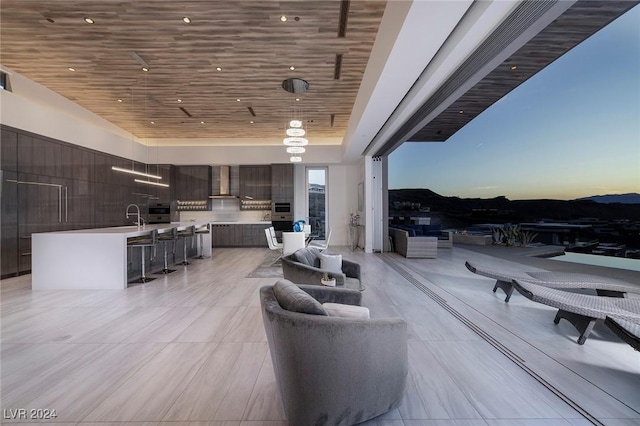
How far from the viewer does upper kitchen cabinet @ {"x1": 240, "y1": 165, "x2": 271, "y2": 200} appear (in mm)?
10406

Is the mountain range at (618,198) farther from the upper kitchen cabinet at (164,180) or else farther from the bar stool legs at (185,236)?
the upper kitchen cabinet at (164,180)

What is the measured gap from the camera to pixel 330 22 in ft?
13.0

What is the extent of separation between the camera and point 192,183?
10398mm

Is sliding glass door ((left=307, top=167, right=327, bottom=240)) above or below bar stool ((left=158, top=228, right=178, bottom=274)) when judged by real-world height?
above

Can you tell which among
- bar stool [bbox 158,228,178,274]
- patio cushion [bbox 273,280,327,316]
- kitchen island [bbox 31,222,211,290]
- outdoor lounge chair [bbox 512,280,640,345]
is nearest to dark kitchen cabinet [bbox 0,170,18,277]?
kitchen island [bbox 31,222,211,290]

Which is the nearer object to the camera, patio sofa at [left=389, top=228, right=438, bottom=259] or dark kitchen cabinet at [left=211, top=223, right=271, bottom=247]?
patio sofa at [left=389, top=228, right=438, bottom=259]

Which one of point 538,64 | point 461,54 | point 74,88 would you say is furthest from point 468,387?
point 74,88

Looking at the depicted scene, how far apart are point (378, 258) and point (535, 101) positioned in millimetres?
7187

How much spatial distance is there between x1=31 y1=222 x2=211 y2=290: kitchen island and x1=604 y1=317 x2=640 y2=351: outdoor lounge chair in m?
6.14

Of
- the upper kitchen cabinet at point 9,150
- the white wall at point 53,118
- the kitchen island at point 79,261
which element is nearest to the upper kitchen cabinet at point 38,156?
the upper kitchen cabinet at point 9,150

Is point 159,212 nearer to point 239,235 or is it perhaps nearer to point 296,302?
point 239,235

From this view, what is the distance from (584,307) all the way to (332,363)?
2706 mm

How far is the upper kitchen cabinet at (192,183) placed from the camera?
10.4 meters

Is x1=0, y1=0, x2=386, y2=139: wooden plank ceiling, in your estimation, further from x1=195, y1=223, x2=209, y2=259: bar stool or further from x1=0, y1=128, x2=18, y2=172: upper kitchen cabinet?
x1=195, y1=223, x2=209, y2=259: bar stool
